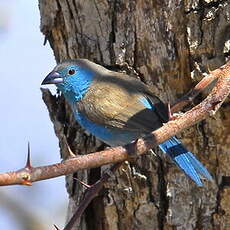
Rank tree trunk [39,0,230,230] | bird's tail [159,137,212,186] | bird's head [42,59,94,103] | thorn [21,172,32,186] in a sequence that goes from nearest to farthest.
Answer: thorn [21,172,32,186] → bird's tail [159,137,212,186] → tree trunk [39,0,230,230] → bird's head [42,59,94,103]

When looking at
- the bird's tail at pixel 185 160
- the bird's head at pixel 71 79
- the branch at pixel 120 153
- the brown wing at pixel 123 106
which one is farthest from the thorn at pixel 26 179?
the bird's head at pixel 71 79

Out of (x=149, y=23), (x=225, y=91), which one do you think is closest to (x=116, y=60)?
(x=149, y=23)

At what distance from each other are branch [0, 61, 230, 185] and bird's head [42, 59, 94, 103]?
127cm

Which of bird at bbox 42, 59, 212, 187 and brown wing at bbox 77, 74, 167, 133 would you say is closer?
bird at bbox 42, 59, 212, 187

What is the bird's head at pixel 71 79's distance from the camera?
388 cm

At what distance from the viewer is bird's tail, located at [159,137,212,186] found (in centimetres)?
334

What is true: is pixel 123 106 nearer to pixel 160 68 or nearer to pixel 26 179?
pixel 160 68

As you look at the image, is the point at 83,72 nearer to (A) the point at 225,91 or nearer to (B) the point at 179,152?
(B) the point at 179,152

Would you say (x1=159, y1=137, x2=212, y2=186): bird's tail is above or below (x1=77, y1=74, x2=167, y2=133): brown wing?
below

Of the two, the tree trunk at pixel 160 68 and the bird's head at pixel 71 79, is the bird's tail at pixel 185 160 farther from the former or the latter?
the bird's head at pixel 71 79

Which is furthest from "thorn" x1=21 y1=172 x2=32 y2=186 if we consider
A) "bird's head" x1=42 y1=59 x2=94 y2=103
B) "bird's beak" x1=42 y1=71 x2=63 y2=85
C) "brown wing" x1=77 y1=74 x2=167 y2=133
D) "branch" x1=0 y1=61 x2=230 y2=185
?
"bird's beak" x1=42 y1=71 x2=63 y2=85

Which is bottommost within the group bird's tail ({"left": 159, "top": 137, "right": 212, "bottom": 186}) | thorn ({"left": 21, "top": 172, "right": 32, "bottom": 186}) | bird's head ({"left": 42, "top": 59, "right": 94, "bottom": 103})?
bird's tail ({"left": 159, "top": 137, "right": 212, "bottom": 186})

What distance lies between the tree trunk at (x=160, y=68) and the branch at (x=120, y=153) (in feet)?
2.33

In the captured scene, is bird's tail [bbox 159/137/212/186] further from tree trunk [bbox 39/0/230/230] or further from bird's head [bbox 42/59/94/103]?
bird's head [bbox 42/59/94/103]
